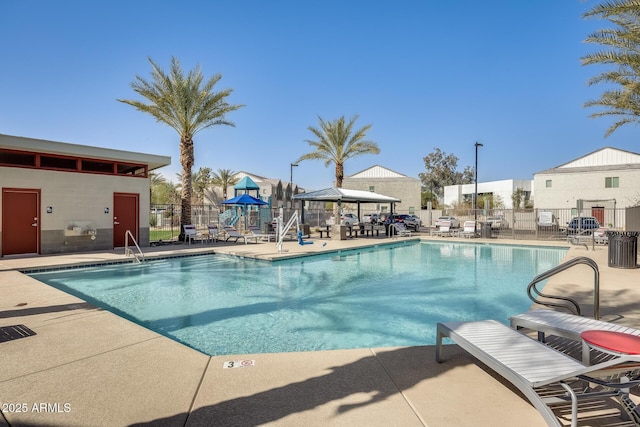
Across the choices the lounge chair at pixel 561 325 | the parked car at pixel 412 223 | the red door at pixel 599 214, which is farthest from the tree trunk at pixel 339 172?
the red door at pixel 599 214

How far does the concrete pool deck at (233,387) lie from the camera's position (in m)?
2.52

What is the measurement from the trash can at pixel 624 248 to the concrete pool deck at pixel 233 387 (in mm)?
9137

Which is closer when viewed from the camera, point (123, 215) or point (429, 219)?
point (123, 215)

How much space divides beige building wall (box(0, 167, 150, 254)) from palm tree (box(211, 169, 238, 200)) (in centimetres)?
2425

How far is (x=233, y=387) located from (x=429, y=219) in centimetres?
3069

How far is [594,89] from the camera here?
41.1 feet

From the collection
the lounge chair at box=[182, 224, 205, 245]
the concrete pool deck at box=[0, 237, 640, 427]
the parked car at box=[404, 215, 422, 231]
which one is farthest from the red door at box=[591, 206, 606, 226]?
the concrete pool deck at box=[0, 237, 640, 427]

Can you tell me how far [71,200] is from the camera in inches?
526

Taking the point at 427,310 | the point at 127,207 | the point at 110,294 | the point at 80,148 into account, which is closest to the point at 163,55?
the point at 80,148

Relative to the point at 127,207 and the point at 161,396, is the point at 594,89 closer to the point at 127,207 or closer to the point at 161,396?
the point at 161,396

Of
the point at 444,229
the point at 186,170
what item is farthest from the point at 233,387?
the point at 444,229

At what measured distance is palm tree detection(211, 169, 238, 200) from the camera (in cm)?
3928

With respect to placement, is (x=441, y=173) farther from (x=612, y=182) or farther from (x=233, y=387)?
(x=233, y=387)

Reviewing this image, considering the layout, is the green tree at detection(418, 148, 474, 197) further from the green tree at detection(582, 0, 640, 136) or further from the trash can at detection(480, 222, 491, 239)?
the green tree at detection(582, 0, 640, 136)
